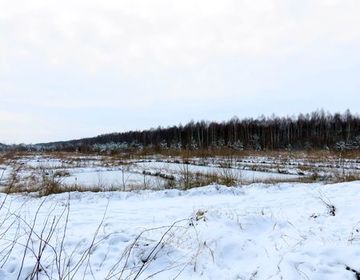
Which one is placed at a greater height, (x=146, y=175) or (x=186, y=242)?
(x=186, y=242)

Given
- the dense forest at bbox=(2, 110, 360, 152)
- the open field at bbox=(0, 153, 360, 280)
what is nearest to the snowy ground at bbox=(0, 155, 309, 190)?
the open field at bbox=(0, 153, 360, 280)

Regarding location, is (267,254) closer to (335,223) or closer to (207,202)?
(335,223)

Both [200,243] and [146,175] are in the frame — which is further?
[146,175]

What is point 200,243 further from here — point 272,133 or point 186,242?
point 272,133

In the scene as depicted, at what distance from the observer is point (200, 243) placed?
4082 mm

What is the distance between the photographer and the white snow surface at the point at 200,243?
10.3ft

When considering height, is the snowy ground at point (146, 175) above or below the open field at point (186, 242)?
below

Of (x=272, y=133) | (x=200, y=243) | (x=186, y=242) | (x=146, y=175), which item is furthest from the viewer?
(x=272, y=133)

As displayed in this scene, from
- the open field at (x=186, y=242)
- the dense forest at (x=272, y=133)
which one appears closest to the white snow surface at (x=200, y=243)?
the open field at (x=186, y=242)

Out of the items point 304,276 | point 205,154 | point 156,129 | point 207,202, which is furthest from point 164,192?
point 156,129

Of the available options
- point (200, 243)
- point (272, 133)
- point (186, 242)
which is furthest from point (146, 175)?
point (272, 133)

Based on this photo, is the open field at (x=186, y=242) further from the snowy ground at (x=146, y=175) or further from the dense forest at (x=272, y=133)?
the dense forest at (x=272, y=133)

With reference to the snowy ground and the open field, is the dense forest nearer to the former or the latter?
the snowy ground

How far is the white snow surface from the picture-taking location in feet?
10.3
